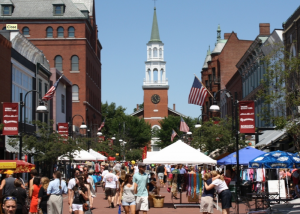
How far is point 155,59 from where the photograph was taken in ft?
411

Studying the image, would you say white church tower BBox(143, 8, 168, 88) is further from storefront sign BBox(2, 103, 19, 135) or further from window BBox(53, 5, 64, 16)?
storefront sign BBox(2, 103, 19, 135)

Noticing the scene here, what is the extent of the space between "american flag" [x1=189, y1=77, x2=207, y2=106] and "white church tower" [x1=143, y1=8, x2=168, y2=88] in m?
87.9

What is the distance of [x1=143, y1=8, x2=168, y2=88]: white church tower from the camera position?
123000mm

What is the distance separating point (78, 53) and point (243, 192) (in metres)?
48.1

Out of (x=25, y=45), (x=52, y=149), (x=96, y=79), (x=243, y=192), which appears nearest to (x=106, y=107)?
(x=96, y=79)

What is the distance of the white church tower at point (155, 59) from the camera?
12300cm

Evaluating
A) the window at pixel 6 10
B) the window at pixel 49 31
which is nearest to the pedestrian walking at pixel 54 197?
the window at pixel 49 31

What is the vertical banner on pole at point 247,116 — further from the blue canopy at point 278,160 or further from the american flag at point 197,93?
the american flag at point 197,93

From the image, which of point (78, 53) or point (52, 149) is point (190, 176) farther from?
point (78, 53)

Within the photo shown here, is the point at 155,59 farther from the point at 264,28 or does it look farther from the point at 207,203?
the point at 207,203

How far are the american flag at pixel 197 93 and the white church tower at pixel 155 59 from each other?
87.9m

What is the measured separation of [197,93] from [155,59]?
302 ft

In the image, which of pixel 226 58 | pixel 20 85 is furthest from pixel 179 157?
pixel 226 58

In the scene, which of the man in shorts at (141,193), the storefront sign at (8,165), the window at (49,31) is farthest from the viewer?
the window at (49,31)
